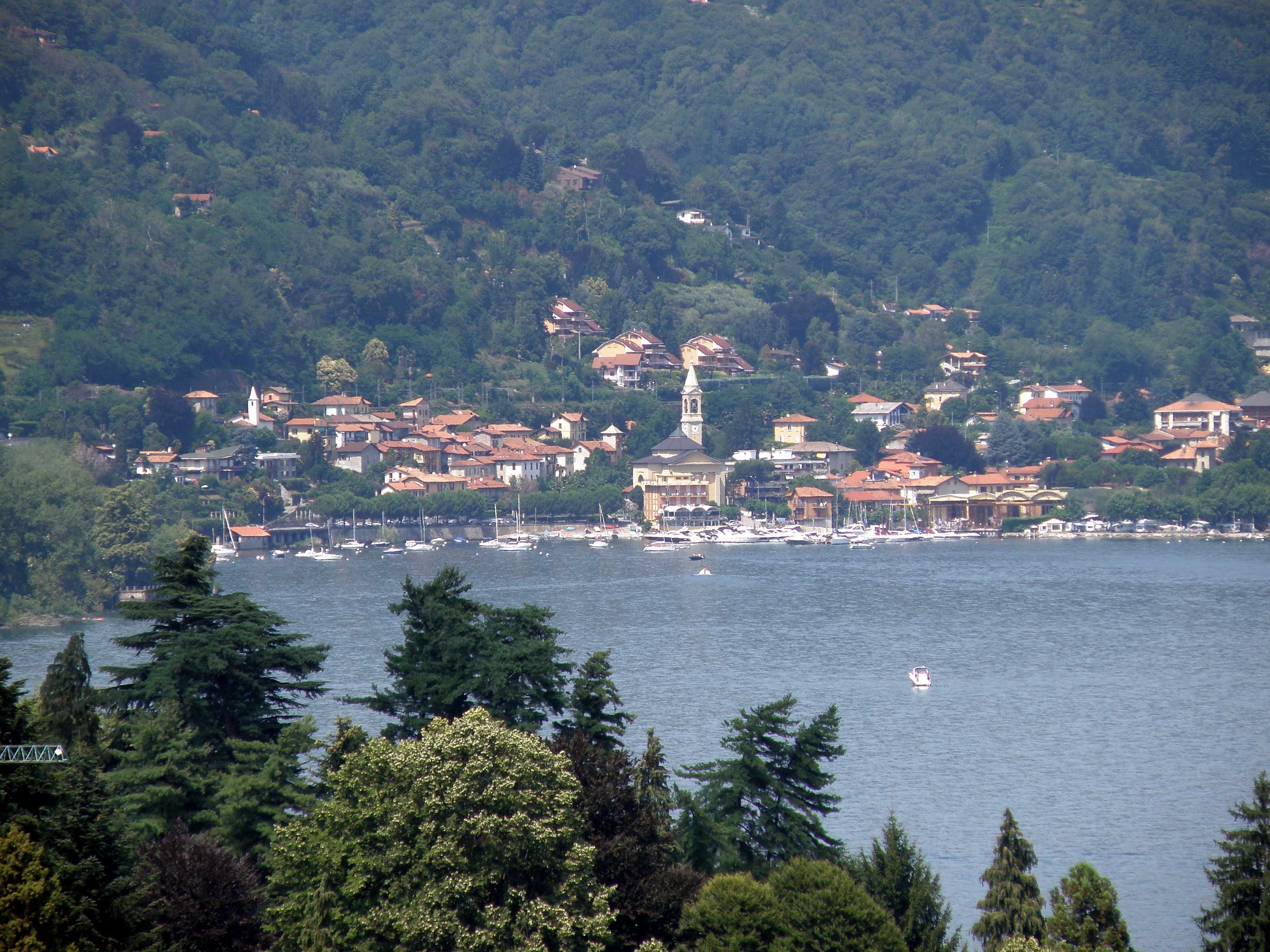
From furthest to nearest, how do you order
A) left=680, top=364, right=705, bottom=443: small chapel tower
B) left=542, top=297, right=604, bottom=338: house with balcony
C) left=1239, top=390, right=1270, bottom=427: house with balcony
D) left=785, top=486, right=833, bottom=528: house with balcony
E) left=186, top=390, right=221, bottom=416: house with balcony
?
left=542, top=297, right=604, bottom=338: house with balcony < left=1239, top=390, right=1270, bottom=427: house with balcony < left=680, top=364, right=705, bottom=443: small chapel tower < left=785, top=486, right=833, bottom=528: house with balcony < left=186, top=390, right=221, bottom=416: house with balcony

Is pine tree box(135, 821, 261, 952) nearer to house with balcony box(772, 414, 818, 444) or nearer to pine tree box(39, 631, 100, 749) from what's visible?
pine tree box(39, 631, 100, 749)

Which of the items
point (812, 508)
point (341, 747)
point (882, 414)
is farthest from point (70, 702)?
point (882, 414)

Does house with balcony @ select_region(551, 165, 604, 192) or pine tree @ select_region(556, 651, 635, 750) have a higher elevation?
house with balcony @ select_region(551, 165, 604, 192)

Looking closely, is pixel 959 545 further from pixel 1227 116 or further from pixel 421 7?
pixel 421 7

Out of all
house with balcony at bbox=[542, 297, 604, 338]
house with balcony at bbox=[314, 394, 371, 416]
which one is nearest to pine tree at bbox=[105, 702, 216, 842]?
house with balcony at bbox=[314, 394, 371, 416]

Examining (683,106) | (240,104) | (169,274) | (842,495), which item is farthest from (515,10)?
(842,495)

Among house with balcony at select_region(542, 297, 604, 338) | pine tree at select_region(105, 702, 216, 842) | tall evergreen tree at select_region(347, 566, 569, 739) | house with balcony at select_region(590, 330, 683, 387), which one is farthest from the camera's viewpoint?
house with balcony at select_region(542, 297, 604, 338)

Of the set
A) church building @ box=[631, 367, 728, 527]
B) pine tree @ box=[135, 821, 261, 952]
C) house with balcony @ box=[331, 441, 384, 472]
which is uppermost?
house with balcony @ box=[331, 441, 384, 472]
